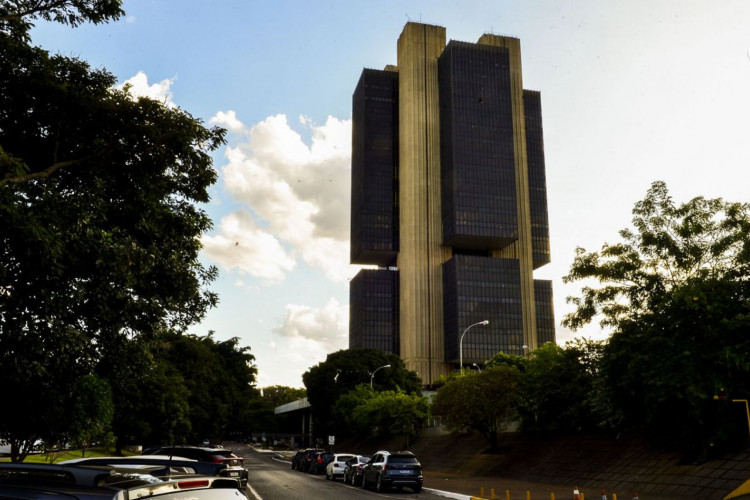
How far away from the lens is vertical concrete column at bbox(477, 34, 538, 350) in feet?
456

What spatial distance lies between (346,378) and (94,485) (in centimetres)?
8006

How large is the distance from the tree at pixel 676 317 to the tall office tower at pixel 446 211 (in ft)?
344

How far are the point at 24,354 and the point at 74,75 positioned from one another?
27.0ft

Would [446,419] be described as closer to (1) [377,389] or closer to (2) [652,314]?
(2) [652,314]

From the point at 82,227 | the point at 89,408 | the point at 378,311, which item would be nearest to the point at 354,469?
the point at 89,408

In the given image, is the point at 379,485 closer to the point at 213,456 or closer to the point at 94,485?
the point at 213,456

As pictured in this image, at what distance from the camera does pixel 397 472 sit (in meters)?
25.8

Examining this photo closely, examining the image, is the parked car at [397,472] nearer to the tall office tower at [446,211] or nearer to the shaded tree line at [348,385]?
the shaded tree line at [348,385]

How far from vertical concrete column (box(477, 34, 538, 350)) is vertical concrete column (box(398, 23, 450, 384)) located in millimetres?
18188

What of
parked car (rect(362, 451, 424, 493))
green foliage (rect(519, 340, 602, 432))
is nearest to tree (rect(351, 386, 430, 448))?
green foliage (rect(519, 340, 602, 432))

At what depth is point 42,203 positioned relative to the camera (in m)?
13.2

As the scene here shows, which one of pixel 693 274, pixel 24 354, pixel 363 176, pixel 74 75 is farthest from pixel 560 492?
pixel 363 176

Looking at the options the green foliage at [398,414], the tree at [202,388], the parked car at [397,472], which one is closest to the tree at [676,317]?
the parked car at [397,472]

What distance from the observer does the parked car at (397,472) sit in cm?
2562
